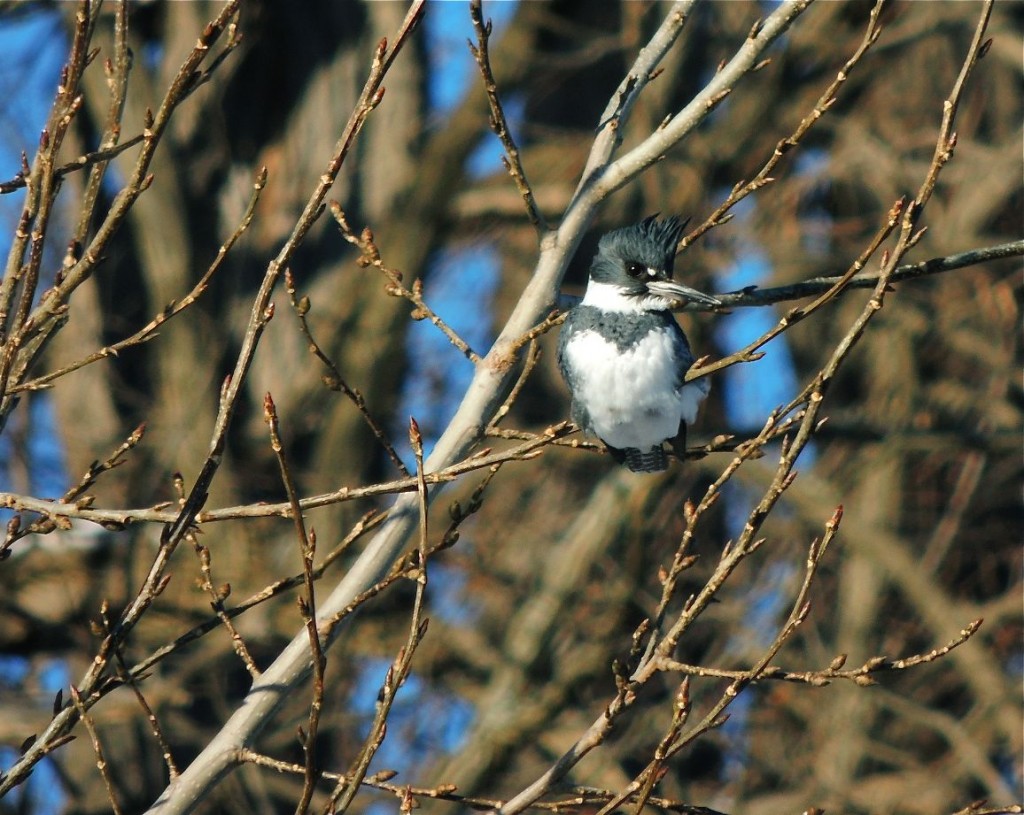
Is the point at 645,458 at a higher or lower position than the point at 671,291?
lower

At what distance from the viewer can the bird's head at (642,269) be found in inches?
144

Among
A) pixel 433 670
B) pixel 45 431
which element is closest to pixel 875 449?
pixel 433 670

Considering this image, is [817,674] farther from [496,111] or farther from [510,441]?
[510,441]

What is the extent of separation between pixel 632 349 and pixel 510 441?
410cm

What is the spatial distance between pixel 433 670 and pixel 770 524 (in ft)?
6.98

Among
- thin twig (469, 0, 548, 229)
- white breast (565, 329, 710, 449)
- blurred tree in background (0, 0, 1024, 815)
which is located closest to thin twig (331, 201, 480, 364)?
thin twig (469, 0, 548, 229)

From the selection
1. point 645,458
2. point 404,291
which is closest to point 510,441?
point 645,458

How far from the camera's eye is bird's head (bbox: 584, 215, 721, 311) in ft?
12.0

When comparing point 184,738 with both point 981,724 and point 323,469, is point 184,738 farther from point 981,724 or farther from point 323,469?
point 981,724

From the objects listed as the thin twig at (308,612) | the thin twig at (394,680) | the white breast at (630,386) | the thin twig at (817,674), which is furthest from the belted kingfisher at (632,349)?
the thin twig at (308,612)

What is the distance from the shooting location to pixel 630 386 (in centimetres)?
356

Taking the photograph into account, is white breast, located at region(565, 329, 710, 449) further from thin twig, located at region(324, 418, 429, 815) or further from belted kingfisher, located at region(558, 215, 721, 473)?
thin twig, located at region(324, 418, 429, 815)

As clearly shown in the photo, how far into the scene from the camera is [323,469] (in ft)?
23.9

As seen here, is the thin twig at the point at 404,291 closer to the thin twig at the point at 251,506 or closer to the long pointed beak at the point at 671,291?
the thin twig at the point at 251,506
